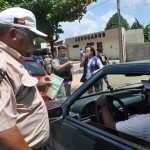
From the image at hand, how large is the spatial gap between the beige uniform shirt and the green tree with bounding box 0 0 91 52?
10.5 metres

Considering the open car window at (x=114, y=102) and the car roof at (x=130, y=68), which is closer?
the car roof at (x=130, y=68)

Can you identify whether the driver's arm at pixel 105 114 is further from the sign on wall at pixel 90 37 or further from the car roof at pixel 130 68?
the sign on wall at pixel 90 37

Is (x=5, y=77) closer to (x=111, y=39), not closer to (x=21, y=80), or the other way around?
(x=21, y=80)

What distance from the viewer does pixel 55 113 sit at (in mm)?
3068

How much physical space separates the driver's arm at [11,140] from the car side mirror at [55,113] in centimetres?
120

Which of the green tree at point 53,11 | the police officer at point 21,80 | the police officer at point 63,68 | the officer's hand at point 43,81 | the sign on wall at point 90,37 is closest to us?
the police officer at point 21,80

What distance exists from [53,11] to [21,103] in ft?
37.0

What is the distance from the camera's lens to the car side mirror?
3.04 metres

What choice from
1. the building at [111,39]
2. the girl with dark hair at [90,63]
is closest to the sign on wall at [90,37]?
the building at [111,39]

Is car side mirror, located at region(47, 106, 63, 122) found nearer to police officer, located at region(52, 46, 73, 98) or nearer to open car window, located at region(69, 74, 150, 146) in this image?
open car window, located at region(69, 74, 150, 146)

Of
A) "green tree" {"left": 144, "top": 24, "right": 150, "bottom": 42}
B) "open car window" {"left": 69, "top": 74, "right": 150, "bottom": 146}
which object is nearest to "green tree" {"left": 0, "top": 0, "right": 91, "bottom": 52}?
"open car window" {"left": 69, "top": 74, "right": 150, "bottom": 146}

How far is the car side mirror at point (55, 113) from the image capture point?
3.04 meters

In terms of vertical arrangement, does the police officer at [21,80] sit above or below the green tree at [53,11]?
below

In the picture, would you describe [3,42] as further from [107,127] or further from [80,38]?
[80,38]
